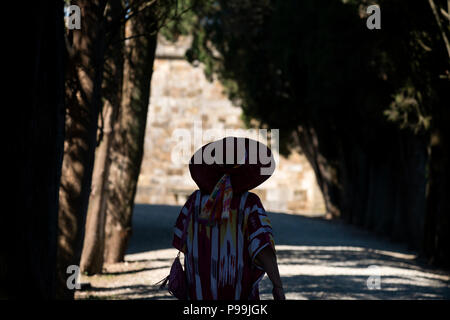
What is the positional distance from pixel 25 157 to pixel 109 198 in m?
7.93

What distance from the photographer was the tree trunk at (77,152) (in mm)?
6578

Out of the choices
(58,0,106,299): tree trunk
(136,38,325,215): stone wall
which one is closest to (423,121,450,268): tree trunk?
(58,0,106,299): tree trunk

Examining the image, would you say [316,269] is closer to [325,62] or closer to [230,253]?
[325,62]

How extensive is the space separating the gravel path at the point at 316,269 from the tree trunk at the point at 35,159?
15.8 ft

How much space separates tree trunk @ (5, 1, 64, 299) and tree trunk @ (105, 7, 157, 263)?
23.6 feet

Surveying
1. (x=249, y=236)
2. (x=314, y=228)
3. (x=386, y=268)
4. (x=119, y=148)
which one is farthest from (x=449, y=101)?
(x=249, y=236)

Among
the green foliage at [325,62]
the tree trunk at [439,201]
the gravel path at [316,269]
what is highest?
the green foliage at [325,62]

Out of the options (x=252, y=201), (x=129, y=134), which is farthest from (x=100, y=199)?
(x=252, y=201)

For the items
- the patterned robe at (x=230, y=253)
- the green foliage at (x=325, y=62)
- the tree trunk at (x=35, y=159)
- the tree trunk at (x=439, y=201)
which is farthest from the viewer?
the green foliage at (x=325, y=62)

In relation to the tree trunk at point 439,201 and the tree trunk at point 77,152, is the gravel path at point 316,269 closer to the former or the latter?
the tree trunk at point 439,201

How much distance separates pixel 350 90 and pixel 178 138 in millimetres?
13421

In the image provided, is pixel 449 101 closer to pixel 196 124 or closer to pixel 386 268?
pixel 386 268

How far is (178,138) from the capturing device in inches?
1189

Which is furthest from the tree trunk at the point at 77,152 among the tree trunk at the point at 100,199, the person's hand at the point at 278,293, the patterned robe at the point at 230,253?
the tree trunk at the point at 100,199
